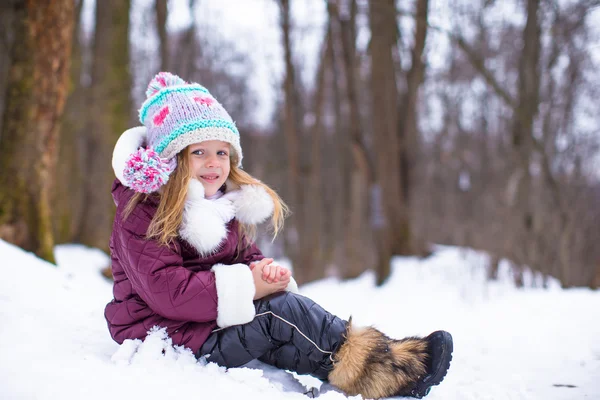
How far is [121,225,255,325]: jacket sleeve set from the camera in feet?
7.52

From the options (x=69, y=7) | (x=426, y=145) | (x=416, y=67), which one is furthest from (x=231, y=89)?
(x=69, y=7)

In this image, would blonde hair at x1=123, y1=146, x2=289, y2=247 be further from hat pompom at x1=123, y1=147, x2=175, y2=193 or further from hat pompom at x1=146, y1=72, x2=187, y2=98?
hat pompom at x1=146, y1=72, x2=187, y2=98

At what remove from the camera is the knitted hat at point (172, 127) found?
2.37m

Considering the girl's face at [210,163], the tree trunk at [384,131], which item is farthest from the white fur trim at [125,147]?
the tree trunk at [384,131]

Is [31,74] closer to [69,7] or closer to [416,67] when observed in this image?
[69,7]

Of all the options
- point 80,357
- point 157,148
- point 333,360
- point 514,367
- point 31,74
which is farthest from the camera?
point 31,74

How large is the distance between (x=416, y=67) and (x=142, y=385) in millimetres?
7866

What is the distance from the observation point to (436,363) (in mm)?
2418

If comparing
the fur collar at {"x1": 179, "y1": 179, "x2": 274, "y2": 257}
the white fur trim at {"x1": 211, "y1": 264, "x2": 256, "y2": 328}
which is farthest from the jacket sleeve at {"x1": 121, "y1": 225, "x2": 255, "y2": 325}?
the fur collar at {"x1": 179, "y1": 179, "x2": 274, "y2": 257}

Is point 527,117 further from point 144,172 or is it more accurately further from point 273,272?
point 144,172

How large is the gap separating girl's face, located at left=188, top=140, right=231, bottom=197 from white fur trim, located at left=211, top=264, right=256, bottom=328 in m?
0.50

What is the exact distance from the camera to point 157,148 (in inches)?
102

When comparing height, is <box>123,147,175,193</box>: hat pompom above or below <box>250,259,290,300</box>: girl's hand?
above

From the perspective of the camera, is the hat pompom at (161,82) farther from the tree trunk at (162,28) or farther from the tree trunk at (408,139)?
the tree trunk at (162,28)
